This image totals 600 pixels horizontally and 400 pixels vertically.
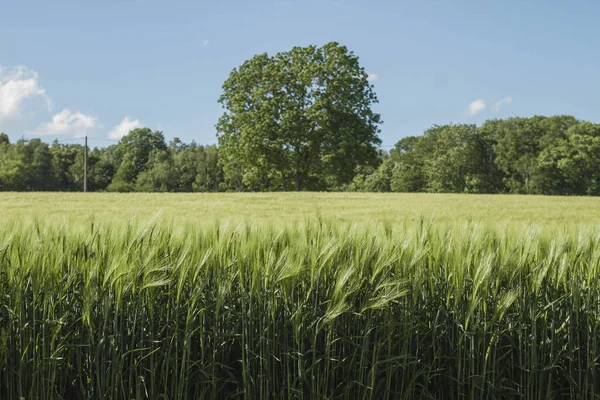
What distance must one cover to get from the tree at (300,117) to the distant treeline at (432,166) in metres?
3.24

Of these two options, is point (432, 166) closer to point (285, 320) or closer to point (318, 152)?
point (318, 152)

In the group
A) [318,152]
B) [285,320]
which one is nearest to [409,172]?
[318,152]

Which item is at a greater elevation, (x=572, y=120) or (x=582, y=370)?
(x=572, y=120)

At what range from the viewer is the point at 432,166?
141ft

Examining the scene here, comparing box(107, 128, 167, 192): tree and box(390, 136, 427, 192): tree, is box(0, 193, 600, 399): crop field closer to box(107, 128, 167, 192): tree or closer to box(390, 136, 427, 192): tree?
box(390, 136, 427, 192): tree

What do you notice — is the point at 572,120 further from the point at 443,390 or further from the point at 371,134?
the point at 443,390

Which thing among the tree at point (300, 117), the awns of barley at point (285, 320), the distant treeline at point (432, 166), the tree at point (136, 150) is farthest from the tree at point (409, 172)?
the awns of barley at point (285, 320)

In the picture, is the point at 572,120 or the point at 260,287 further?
the point at 572,120

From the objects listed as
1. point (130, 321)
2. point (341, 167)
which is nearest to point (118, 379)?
point (130, 321)

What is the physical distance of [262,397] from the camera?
6.06 ft

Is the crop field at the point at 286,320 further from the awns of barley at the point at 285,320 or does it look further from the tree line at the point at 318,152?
the tree line at the point at 318,152

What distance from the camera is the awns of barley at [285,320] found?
6.01ft

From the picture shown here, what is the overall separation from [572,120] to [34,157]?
50447 millimetres

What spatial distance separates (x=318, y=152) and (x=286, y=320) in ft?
80.6
